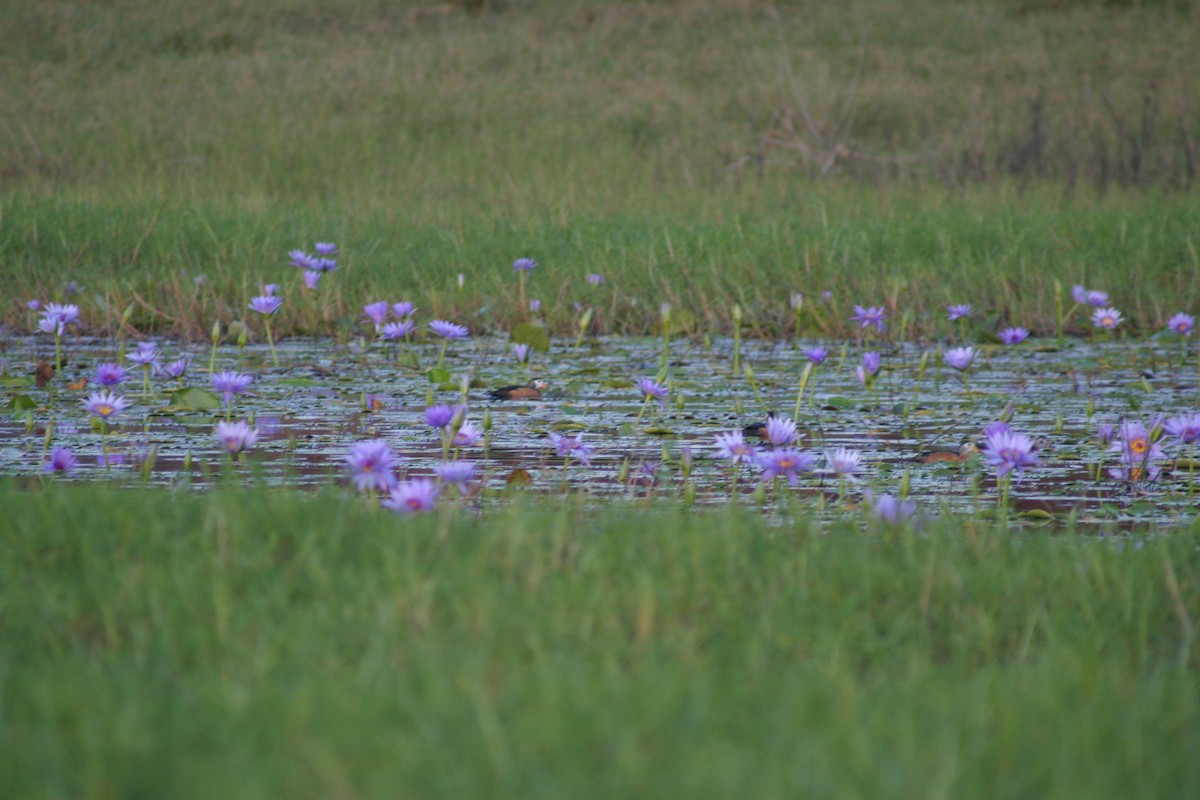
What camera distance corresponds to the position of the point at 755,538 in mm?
2209

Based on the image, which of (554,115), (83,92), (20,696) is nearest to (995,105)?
(554,115)

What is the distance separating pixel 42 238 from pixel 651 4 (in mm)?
16618

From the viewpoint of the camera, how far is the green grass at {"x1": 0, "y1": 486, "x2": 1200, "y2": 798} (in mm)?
1311

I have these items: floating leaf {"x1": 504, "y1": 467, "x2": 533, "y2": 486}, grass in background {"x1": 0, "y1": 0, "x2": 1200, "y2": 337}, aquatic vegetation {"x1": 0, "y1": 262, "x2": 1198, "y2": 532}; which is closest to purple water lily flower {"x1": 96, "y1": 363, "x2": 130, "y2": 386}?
aquatic vegetation {"x1": 0, "y1": 262, "x2": 1198, "y2": 532}

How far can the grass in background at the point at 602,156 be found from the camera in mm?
6074

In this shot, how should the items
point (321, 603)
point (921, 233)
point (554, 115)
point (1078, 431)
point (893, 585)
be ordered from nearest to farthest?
point (321, 603) → point (893, 585) → point (1078, 431) → point (921, 233) → point (554, 115)

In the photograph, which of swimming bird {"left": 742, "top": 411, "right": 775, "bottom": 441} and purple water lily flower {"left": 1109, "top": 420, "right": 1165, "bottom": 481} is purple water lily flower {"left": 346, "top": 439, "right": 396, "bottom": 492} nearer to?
swimming bird {"left": 742, "top": 411, "right": 775, "bottom": 441}

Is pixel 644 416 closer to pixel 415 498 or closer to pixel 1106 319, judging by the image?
pixel 415 498

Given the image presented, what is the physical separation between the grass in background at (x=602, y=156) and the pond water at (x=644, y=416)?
672mm

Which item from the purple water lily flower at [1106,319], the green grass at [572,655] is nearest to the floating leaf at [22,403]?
the green grass at [572,655]

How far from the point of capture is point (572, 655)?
65.5 inches

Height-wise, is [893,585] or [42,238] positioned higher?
[42,238]

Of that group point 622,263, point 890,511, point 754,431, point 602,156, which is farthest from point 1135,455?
point 602,156

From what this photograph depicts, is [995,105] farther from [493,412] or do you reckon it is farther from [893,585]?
[893,585]
